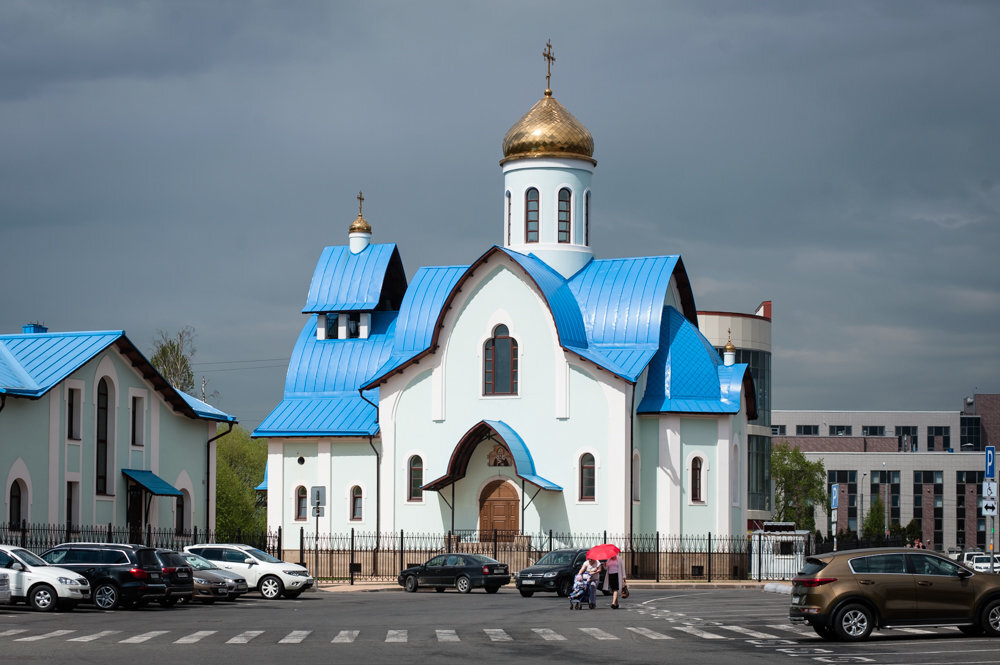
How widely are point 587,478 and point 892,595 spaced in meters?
27.8

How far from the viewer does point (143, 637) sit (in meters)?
22.1

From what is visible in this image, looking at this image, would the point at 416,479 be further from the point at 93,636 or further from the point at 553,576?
the point at 93,636

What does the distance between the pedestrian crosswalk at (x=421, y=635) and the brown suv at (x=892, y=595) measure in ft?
3.07

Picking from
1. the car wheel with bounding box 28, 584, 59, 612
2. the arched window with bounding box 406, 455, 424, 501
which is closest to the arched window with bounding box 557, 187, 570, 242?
the arched window with bounding box 406, 455, 424, 501

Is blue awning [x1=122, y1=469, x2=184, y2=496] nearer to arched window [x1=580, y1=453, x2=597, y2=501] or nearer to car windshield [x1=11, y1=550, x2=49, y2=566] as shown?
arched window [x1=580, y1=453, x2=597, y2=501]

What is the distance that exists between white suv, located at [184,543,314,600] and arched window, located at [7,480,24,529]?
19.1 feet

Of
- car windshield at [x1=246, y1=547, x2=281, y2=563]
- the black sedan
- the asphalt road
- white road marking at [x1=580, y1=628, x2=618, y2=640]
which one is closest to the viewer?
the asphalt road

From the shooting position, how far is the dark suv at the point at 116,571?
29.4 meters

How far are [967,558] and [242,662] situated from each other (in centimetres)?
5374

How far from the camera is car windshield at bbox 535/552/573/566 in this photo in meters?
37.2

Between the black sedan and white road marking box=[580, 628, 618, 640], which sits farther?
the black sedan

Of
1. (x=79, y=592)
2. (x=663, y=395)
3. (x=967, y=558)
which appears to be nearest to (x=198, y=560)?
(x=79, y=592)

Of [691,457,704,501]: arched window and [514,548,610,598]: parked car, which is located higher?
[691,457,704,501]: arched window

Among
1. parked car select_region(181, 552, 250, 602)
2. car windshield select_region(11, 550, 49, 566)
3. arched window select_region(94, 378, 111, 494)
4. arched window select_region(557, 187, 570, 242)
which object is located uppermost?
arched window select_region(557, 187, 570, 242)
